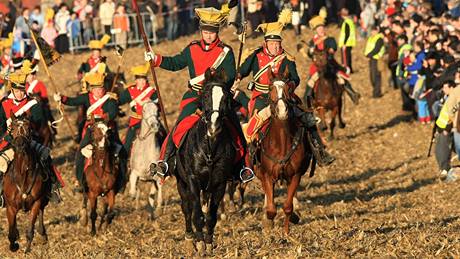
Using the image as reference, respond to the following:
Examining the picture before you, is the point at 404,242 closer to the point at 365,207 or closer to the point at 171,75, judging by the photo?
the point at 365,207

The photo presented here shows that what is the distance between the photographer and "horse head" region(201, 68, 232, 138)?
1389 centimetres

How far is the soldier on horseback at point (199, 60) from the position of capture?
50.6ft

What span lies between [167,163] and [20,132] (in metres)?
2.85

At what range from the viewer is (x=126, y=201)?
78.2 feet

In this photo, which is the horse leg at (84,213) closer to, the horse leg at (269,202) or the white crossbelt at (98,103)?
the white crossbelt at (98,103)

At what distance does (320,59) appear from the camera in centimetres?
2877

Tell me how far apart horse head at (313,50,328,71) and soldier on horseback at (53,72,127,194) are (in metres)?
8.18

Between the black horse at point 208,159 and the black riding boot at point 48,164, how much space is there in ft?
11.7

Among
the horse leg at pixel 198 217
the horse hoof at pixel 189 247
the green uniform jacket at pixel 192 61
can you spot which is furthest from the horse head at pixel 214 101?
the horse hoof at pixel 189 247

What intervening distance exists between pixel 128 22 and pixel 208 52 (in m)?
28.2

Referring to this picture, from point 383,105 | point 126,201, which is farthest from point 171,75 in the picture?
point 126,201

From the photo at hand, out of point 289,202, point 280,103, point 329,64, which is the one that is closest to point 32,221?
point 289,202

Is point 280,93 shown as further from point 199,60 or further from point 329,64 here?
point 329,64

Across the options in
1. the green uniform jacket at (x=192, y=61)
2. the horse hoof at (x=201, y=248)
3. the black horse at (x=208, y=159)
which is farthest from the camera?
the green uniform jacket at (x=192, y=61)
